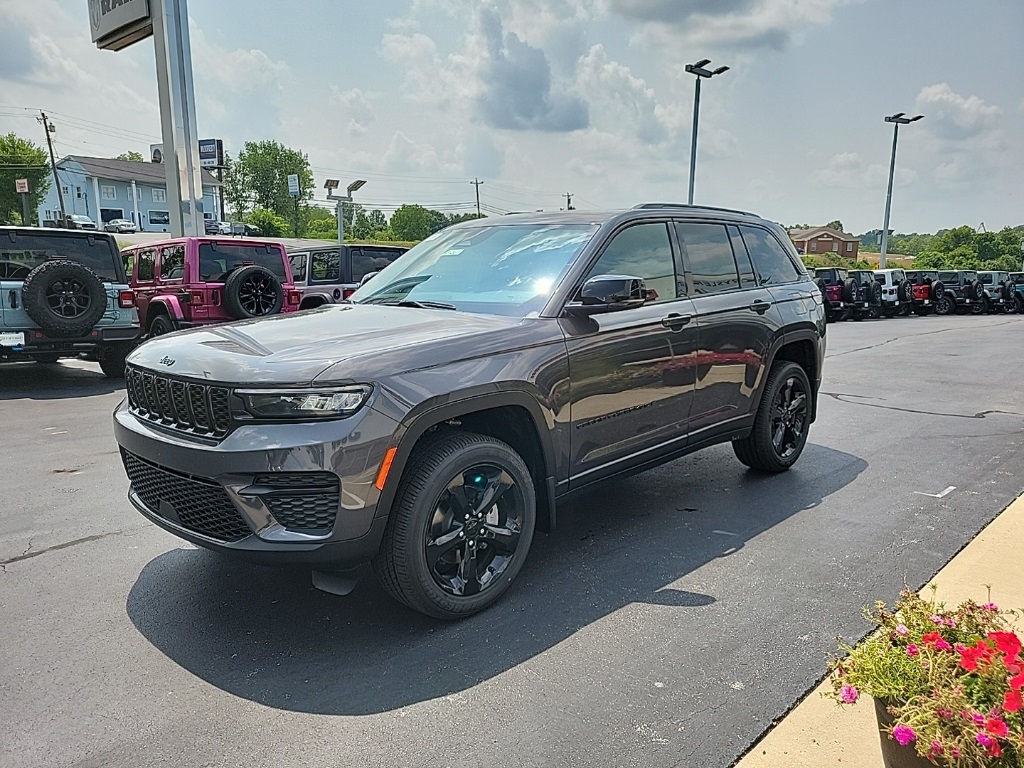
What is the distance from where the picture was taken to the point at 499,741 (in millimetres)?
2465

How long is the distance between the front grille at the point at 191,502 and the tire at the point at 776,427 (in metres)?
3.52

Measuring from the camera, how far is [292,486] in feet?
9.25

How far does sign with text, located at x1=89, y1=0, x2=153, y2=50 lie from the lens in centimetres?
1530

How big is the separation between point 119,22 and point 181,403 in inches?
637

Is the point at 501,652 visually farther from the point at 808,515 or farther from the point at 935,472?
the point at 935,472

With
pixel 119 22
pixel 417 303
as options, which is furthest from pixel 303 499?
pixel 119 22

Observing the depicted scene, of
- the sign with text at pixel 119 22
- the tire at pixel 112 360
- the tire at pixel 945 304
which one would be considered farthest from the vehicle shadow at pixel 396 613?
the tire at pixel 945 304

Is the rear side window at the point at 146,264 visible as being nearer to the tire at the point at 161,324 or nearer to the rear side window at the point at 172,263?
the rear side window at the point at 172,263

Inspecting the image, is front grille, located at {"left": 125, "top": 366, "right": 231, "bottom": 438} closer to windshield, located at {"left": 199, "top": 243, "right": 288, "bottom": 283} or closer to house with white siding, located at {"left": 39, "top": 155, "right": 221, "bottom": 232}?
windshield, located at {"left": 199, "top": 243, "right": 288, "bottom": 283}

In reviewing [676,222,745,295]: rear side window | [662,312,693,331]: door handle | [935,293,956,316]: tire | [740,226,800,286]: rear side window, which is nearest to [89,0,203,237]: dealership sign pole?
[740,226,800,286]: rear side window

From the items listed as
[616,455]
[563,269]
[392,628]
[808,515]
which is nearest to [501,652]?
[392,628]

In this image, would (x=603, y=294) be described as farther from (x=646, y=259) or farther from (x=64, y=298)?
(x=64, y=298)

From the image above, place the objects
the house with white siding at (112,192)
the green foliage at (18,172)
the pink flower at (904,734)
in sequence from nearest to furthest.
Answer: the pink flower at (904,734), the green foliage at (18,172), the house with white siding at (112,192)

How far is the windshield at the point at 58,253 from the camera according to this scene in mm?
9078
